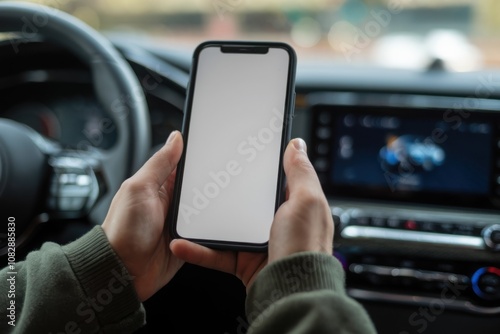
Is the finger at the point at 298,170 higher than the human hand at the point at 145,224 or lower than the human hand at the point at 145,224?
higher

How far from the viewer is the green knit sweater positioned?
0.66 meters

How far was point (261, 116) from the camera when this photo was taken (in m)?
0.97

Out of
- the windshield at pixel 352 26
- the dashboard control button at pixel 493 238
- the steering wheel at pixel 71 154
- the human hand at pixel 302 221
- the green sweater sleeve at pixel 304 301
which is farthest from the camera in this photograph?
the windshield at pixel 352 26

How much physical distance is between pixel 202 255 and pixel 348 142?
489 mm

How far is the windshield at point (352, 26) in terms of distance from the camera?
1407 mm

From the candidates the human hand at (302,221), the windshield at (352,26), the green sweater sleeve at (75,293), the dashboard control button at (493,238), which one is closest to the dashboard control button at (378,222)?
the dashboard control button at (493,238)

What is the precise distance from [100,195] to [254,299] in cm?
48

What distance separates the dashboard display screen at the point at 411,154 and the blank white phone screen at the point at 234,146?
0.34 m

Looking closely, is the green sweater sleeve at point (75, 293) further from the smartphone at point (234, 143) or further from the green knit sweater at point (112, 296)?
the smartphone at point (234, 143)

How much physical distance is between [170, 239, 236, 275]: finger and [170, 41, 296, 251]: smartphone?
18 mm

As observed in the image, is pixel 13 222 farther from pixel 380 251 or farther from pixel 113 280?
pixel 380 251

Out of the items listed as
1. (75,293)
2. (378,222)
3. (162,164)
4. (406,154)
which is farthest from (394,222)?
(75,293)

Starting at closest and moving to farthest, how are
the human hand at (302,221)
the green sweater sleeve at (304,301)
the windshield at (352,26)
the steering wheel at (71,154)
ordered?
the green sweater sleeve at (304,301) < the human hand at (302,221) < the steering wheel at (71,154) < the windshield at (352,26)

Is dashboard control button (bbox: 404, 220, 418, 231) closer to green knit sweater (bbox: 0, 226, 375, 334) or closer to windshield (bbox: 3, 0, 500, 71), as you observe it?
windshield (bbox: 3, 0, 500, 71)
